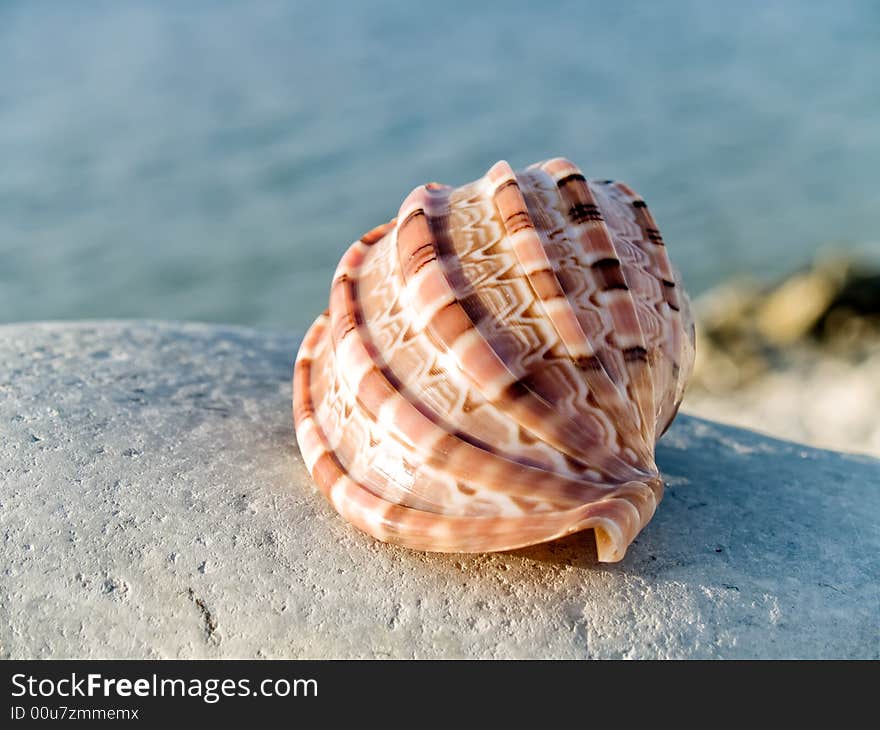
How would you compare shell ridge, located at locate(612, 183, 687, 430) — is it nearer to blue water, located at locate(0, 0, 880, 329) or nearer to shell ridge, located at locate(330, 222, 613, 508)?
shell ridge, located at locate(330, 222, 613, 508)

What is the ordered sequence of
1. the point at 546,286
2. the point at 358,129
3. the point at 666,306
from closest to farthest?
the point at 546,286
the point at 666,306
the point at 358,129

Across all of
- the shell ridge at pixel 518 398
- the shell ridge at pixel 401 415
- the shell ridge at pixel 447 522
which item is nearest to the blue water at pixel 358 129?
the shell ridge at pixel 401 415

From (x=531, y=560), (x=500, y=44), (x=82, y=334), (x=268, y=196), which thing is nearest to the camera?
(x=531, y=560)

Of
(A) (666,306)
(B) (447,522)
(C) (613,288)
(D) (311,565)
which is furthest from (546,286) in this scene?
(D) (311,565)

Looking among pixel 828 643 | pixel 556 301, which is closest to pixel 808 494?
pixel 828 643

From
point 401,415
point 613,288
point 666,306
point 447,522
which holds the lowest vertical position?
point 447,522

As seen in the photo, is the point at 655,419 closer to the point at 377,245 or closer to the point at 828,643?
the point at 828,643

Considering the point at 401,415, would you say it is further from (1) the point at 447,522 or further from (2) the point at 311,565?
(2) the point at 311,565
